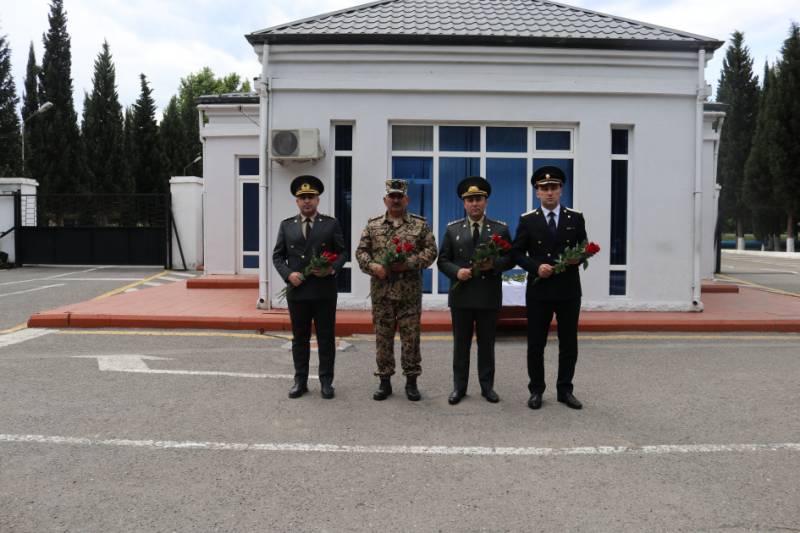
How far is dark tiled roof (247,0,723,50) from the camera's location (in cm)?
1019

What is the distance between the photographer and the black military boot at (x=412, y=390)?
5.66 metres

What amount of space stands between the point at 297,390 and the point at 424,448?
175 cm

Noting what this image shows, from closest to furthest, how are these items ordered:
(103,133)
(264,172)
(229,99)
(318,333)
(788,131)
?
(318,333) → (264,172) → (229,99) → (788,131) → (103,133)

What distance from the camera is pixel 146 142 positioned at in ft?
166

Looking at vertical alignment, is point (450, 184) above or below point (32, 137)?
below

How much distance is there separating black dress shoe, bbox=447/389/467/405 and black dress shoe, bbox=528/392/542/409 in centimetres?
58

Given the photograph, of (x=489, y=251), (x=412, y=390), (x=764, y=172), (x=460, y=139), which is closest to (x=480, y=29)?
(x=460, y=139)

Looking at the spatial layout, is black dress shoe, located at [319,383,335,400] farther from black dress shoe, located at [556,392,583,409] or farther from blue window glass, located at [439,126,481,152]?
blue window glass, located at [439,126,481,152]

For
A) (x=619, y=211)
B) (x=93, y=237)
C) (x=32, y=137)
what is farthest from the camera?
(x=32, y=137)

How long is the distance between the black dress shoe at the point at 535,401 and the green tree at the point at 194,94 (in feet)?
172

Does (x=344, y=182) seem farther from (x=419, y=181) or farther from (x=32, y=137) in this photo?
(x=32, y=137)

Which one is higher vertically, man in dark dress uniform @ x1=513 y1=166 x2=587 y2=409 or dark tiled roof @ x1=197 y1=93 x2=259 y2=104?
dark tiled roof @ x1=197 y1=93 x2=259 y2=104

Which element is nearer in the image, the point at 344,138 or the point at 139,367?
the point at 139,367

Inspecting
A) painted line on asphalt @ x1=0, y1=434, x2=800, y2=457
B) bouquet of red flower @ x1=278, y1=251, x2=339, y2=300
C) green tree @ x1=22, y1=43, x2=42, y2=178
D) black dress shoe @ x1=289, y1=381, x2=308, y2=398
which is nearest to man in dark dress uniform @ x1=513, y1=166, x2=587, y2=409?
painted line on asphalt @ x1=0, y1=434, x2=800, y2=457
